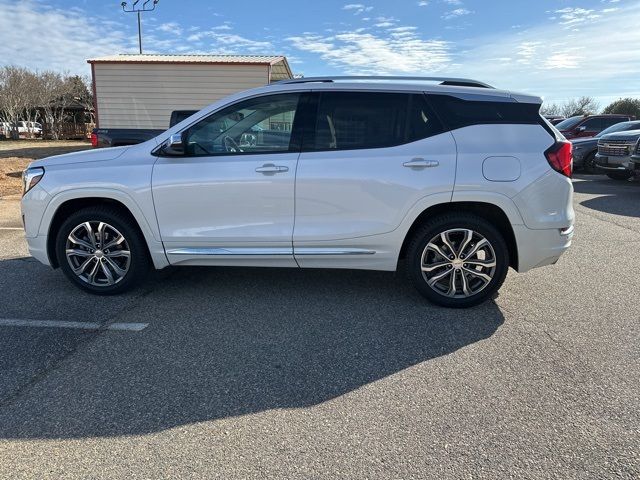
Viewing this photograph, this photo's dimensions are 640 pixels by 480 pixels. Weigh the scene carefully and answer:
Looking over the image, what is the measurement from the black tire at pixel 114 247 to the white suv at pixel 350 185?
0.9 inches

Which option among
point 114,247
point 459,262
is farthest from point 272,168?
point 459,262

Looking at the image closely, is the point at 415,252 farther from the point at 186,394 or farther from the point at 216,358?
the point at 186,394

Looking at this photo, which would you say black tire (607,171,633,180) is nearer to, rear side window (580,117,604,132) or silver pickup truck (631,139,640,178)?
silver pickup truck (631,139,640,178)

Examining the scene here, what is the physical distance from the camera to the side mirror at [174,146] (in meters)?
4.21

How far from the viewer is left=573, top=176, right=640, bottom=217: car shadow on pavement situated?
30.8ft

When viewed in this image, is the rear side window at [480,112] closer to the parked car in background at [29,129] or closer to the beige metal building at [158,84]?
the beige metal building at [158,84]

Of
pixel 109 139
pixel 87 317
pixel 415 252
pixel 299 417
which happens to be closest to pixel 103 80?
pixel 109 139

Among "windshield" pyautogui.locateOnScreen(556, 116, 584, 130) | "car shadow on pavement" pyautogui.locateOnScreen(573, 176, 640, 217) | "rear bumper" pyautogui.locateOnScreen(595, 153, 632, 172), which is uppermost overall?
"windshield" pyautogui.locateOnScreen(556, 116, 584, 130)

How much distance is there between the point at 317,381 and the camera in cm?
315

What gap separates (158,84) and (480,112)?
1333 cm

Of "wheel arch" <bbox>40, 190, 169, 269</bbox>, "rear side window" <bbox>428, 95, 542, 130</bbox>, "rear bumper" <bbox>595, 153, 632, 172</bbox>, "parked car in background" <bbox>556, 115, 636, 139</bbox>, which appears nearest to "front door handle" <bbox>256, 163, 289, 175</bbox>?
"wheel arch" <bbox>40, 190, 169, 269</bbox>

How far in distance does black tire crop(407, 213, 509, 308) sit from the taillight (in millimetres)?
706

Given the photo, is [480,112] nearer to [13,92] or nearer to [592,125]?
[592,125]

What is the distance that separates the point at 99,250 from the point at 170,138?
1256 mm
